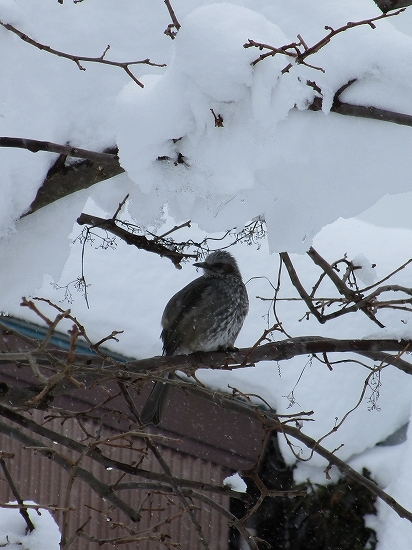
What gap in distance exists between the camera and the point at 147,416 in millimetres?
4207

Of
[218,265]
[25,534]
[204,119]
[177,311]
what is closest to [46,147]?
[204,119]

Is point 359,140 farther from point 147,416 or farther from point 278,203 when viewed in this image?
point 147,416

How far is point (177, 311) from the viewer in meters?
4.69

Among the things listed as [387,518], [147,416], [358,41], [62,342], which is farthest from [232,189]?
[62,342]

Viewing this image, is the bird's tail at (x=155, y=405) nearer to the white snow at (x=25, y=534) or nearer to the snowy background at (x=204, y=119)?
the white snow at (x=25, y=534)

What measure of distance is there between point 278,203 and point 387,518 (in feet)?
11.5

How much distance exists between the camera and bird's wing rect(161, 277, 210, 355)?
464 cm

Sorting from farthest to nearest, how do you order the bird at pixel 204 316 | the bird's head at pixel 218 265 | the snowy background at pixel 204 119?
the bird's head at pixel 218 265 < the bird at pixel 204 316 < the snowy background at pixel 204 119

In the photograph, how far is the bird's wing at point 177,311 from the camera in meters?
4.64

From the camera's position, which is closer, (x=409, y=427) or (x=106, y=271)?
(x=409, y=427)

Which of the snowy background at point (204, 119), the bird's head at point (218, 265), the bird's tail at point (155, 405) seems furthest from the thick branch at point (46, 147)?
the bird's head at point (218, 265)

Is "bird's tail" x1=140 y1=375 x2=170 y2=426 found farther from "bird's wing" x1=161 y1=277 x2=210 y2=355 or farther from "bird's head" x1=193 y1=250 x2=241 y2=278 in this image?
"bird's head" x1=193 y1=250 x2=241 y2=278

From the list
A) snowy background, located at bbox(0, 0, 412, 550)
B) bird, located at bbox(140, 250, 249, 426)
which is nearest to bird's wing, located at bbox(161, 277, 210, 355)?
bird, located at bbox(140, 250, 249, 426)

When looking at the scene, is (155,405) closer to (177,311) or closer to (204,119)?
(177,311)
